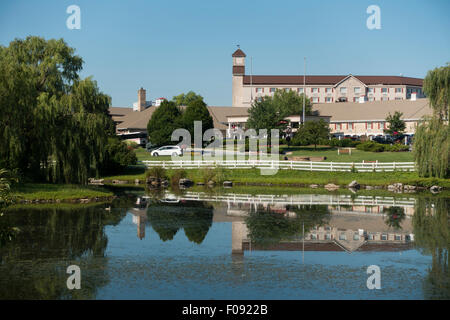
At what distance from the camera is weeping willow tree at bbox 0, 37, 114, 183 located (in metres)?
34.9

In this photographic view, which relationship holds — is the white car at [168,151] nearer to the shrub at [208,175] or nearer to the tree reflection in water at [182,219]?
the shrub at [208,175]

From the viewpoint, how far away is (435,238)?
79.1 feet

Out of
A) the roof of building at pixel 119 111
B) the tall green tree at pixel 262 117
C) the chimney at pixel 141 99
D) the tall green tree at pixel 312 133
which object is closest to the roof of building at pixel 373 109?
the tall green tree at pixel 312 133

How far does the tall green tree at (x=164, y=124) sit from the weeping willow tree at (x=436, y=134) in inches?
1492

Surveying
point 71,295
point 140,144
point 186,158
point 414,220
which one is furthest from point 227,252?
point 140,144

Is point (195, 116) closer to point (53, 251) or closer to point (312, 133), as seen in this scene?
point (312, 133)

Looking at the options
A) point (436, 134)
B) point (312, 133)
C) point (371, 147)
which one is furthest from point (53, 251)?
point (312, 133)

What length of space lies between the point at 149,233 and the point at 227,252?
548cm

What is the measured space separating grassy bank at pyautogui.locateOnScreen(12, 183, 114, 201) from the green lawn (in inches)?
931

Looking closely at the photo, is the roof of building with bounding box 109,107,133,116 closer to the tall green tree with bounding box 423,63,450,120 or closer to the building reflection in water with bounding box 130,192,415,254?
the building reflection in water with bounding box 130,192,415,254

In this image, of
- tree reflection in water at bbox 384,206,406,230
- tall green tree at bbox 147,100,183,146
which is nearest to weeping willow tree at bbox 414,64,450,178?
tree reflection in water at bbox 384,206,406,230

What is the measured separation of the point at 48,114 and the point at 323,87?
94.6 meters

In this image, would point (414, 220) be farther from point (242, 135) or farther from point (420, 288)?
point (242, 135)

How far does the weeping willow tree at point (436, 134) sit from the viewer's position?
43844 mm
